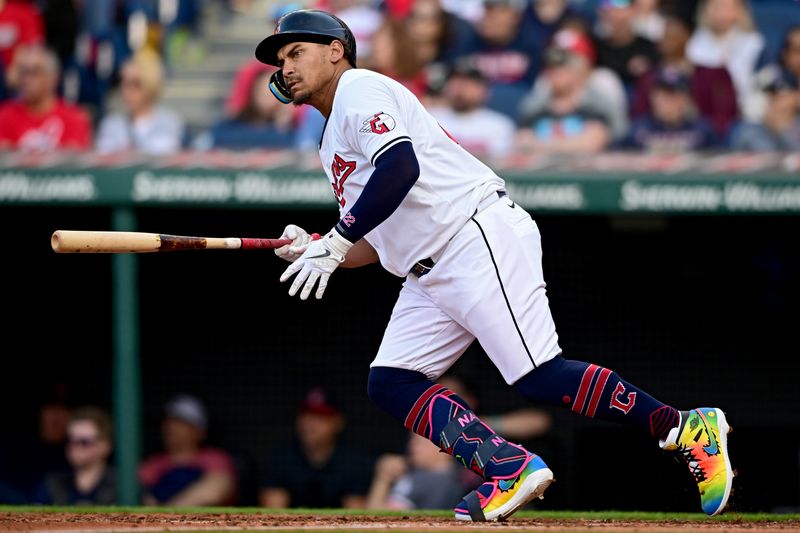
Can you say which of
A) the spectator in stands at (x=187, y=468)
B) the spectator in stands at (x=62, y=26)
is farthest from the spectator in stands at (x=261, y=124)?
the spectator in stands at (x=187, y=468)

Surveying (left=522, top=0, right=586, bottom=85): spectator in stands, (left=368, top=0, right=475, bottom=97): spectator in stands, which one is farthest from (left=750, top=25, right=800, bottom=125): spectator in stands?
(left=368, top=0, right=475, bottom=97): spectator in stands

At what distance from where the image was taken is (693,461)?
4023mm

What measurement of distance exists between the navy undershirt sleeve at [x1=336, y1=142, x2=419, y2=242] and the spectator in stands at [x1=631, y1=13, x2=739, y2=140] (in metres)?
4.06

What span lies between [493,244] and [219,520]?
4.18 ft

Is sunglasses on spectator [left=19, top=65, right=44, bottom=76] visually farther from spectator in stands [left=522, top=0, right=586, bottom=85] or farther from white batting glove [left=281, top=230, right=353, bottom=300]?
white batting glove [left=281, top=230, right=353, bottom=300]

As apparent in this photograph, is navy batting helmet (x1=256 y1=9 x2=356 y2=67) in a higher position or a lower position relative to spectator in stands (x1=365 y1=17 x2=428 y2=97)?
higher

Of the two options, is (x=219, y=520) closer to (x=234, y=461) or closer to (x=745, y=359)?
(x=234, y=461)

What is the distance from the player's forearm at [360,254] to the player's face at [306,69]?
551 mm

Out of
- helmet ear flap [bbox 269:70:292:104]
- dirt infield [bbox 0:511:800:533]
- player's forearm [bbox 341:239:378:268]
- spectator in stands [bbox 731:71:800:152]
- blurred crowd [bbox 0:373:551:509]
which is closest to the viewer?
dirt infield [bbox 0:511:800:533]

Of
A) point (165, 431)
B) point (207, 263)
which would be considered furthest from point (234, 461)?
point (207, 263)

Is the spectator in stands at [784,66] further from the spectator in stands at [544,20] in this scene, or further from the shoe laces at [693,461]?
the shoe laces at [693,461]

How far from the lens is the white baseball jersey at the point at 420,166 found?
3887mm

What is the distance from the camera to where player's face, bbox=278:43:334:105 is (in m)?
4.04

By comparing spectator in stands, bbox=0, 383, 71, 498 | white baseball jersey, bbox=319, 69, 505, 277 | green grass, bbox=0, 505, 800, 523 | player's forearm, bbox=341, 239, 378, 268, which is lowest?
spectator in stands, bbox=0, 383, 71, 498
